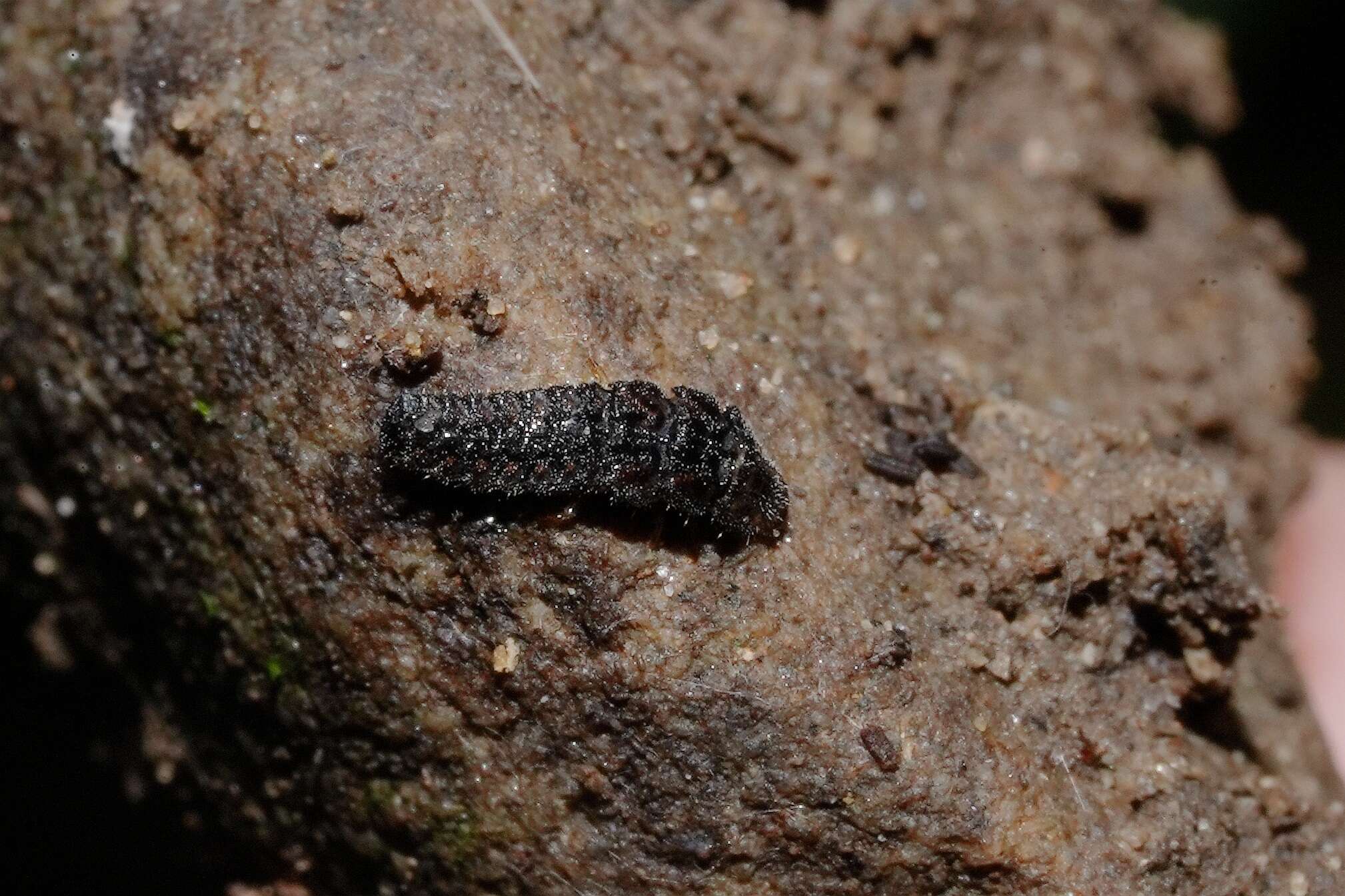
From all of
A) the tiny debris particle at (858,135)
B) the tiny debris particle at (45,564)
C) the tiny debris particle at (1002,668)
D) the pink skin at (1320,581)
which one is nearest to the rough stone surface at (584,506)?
the tiny debris particle at (1002,668)

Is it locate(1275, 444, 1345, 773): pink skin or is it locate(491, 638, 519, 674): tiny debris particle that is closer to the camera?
locate(491, 638, 519, 674): tiny debris particle

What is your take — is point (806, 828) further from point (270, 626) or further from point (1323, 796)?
Result: point (1323, 796)

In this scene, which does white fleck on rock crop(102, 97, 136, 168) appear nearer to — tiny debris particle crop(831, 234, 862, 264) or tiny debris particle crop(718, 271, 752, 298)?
tiny debris particle crop(718, 271, 752, 298)

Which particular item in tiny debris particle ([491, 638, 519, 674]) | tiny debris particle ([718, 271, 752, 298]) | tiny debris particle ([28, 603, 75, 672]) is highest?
tiny debris particle ([718, 271, 752, 298])

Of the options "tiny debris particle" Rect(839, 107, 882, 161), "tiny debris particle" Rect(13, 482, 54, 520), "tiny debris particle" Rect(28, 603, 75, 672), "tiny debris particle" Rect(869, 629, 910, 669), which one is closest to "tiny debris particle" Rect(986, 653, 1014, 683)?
"tiny debris particle" Rect(869, 629, 910, 669)

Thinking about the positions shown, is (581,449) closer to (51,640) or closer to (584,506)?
(584,506)

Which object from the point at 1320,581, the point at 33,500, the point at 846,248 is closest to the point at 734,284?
the point at 846,248
